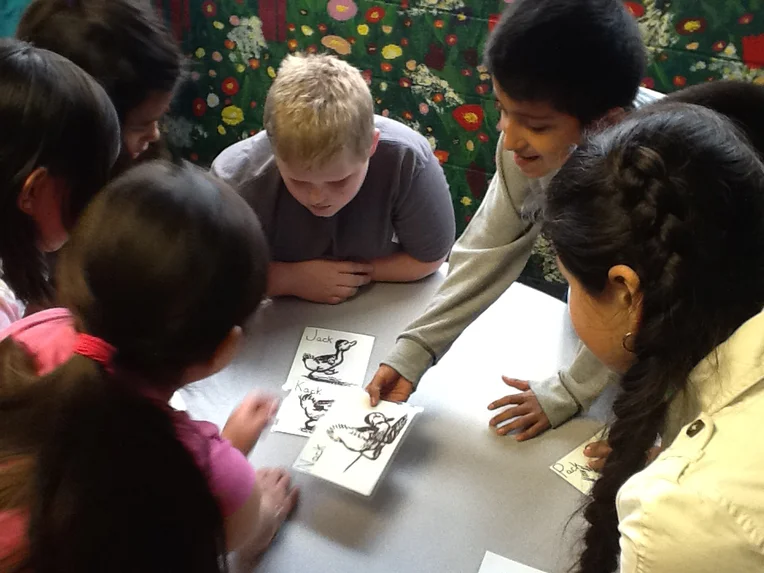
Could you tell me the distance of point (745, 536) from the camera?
69cm

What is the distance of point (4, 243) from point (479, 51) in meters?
1.57

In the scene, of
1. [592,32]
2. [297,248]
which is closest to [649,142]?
[592,32]

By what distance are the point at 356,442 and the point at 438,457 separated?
0.13 meters

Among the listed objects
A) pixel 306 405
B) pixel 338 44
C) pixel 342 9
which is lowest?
pixel 306 405

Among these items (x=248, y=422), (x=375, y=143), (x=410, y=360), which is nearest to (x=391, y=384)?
(x=410, y=360)

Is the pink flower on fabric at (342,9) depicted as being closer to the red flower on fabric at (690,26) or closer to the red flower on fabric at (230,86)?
the red flower on fabric at (230,86)

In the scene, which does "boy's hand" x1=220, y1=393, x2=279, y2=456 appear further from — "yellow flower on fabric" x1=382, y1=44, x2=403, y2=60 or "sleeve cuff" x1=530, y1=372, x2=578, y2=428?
"yellow flower on fabric" x1=382, y1=44, x2=403, y2=60

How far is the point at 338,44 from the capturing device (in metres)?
2.37

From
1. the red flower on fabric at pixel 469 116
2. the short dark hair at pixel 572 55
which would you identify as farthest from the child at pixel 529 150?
the red flower on fabric at pixel 469 116

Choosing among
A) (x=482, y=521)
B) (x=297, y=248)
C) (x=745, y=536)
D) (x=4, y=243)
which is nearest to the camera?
(x=745, y=536)

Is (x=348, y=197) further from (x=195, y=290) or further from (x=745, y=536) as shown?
(x=745, y=536)

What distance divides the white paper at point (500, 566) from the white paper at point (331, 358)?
1.30 feet

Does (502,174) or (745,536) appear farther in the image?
(502,174)

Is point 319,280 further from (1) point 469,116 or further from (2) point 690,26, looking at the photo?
(2) point 690,26
